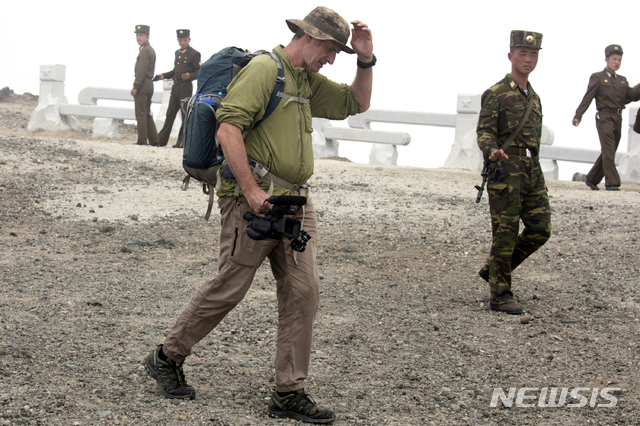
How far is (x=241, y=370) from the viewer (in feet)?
14.0

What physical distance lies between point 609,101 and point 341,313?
832 centimetres

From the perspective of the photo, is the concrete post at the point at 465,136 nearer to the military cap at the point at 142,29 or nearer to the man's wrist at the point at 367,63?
the military cap at the point at 142,29

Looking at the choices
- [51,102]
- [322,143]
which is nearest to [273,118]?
[322,143]

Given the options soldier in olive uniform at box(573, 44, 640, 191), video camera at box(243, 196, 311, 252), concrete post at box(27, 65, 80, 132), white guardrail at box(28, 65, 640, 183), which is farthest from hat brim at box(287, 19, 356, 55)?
concrete post at box(27, 65, 80, 132)

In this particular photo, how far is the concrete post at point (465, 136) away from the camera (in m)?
16.6

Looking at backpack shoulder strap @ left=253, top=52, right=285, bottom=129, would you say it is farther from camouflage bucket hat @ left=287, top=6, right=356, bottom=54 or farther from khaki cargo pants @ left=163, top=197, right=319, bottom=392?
khaki cargo pants @ left=163, top=197, right=319, bottom=392

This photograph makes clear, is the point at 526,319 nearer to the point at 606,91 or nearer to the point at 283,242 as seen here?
the point at 283,242

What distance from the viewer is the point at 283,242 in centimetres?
351

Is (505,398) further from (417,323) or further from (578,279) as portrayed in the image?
(578,279)

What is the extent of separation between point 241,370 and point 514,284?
127 inches

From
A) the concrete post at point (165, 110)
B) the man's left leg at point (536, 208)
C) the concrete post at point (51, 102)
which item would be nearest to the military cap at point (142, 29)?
the concrete post at point (165, 110)

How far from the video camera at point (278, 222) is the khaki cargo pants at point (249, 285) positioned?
0.43 ft

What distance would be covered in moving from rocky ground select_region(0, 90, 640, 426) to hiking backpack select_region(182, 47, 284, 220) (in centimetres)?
129

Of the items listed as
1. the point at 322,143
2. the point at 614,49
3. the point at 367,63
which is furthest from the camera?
the point at 322,143
